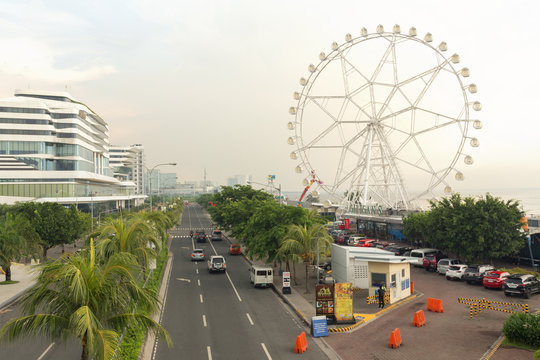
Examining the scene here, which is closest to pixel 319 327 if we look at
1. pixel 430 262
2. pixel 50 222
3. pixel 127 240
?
pixel 127 240

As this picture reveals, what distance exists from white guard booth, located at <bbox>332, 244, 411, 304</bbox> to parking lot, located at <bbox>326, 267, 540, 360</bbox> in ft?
4.16

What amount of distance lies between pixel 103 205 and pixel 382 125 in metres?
78.2

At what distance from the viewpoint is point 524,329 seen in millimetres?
17703

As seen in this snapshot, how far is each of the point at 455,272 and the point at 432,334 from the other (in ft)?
47.8

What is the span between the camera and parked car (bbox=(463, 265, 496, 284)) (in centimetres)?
3098

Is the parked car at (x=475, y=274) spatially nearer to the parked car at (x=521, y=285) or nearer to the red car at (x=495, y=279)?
the red car at (x=495, y=279)

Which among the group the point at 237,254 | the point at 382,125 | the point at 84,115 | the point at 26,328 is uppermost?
the point at 84,115

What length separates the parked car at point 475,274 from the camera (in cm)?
3098

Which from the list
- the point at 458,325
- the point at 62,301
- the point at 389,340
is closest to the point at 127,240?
the point at 62,301

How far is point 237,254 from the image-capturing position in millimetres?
52219

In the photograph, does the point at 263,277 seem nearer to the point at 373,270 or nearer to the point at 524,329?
the point at 373,270

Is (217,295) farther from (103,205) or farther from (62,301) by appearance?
(103,205)

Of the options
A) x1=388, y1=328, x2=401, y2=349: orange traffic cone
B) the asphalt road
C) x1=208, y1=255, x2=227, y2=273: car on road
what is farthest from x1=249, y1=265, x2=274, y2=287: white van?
x1=388, y1=328, x2=401, y2=349: orange traffic cone

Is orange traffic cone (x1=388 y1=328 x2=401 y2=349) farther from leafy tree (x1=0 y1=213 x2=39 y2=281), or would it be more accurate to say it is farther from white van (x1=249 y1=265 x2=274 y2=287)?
leafy tree (x1=0 y1=213 x2=39 y2=281)
